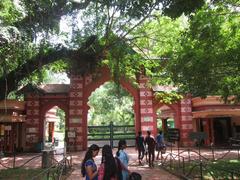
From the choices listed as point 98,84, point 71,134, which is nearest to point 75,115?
point 71,134

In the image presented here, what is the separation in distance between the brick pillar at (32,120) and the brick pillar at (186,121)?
449 inches

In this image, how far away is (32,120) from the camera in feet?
81.9

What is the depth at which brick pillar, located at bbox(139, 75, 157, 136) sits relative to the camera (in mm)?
24766

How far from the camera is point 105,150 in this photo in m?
5.90

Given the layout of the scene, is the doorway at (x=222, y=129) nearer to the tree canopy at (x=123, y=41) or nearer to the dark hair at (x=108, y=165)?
the tree canopy at (x=123, y=41)

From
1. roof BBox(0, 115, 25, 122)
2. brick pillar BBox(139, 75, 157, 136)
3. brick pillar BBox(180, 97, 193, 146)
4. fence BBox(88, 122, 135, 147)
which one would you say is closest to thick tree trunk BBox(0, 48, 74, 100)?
roof BBox(0, 115, 25, 122)

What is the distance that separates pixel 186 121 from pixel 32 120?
12438 millimetres

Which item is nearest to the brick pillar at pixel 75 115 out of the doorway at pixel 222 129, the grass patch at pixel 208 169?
the grass patch at pixel 208 169

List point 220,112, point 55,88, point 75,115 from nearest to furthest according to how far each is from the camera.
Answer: point 220,112
point 75,115
point 55,88

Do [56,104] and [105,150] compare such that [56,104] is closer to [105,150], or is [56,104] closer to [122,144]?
[122,144]

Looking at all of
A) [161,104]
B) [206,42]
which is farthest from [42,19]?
[161,104]

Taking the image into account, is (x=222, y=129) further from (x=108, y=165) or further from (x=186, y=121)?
(x=108, y=165)

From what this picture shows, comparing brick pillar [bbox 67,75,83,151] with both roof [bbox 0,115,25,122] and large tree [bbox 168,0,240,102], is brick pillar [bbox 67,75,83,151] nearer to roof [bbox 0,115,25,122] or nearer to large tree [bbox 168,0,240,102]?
roof [bbox 0,115,25,122]

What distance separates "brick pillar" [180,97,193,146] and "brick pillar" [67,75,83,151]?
817 centimetres
